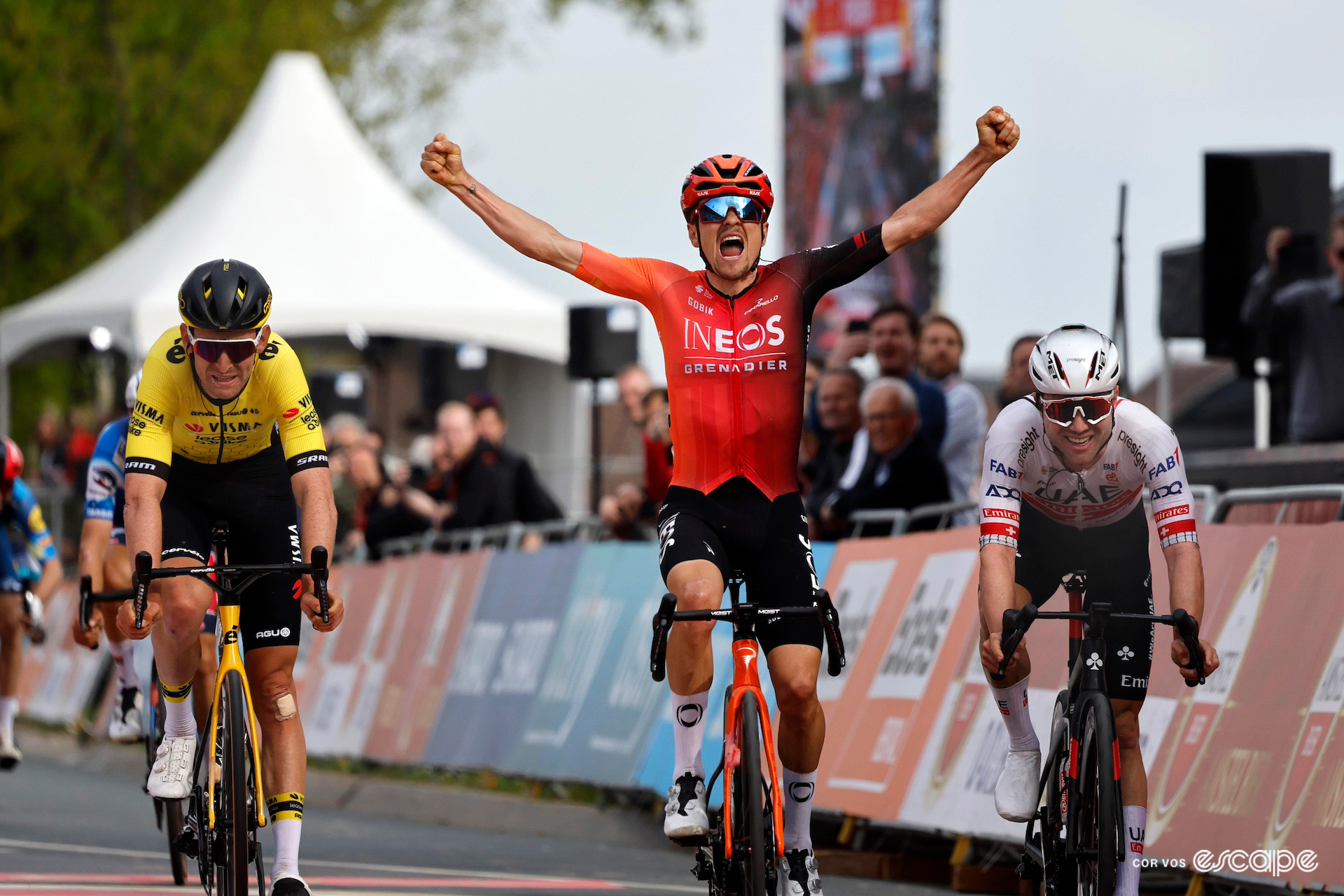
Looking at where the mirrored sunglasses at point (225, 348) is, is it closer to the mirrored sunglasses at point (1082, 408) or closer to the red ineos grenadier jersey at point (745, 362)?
the red ineos grenadier jersey at point (745, 362)

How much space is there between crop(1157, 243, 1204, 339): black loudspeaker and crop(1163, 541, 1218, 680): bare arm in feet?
22.5

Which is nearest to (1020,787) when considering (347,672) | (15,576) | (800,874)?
(800,874)

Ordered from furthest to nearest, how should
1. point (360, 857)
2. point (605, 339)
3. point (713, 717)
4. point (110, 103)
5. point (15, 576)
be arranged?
1. point (110, 103)
2. point (605, 339)
3. point (15, 576)
4. point (713, 717)
5. point (360, 857)

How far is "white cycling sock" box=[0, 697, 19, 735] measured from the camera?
13125mm

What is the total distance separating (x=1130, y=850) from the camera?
750cm

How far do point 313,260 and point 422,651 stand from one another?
10.4m

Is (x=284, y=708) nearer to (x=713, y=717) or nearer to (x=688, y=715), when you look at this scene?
(x=688, y=715)

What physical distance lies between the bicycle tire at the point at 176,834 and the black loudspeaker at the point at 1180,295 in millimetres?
7301

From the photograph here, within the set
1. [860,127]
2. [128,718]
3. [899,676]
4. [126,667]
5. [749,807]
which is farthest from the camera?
[860,127]

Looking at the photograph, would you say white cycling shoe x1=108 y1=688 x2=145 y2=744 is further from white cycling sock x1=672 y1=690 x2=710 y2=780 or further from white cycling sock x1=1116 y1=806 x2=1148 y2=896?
white cycling sock x1=1116 y1=806 x2=1148 y2=896

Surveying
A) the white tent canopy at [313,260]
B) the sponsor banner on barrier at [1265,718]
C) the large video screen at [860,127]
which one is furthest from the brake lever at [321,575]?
the white tent canopy at [313,260]

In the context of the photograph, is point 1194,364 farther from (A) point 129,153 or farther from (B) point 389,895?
(B) point 389,895

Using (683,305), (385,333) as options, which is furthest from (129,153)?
(683,305)

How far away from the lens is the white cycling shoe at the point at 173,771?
8156 mm
